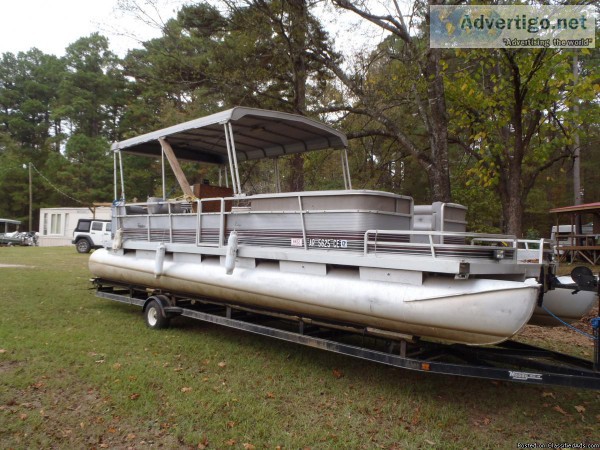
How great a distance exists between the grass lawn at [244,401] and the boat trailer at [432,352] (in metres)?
0.38

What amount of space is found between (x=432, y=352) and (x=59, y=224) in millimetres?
33445

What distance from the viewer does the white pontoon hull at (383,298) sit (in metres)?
3.78

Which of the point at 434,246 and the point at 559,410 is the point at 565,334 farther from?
the point at 434,246

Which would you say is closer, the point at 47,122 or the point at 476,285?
the point at 476,285

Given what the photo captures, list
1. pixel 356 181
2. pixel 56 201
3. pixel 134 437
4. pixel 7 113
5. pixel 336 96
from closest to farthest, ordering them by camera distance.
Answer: pixel 134 437
pixel 336 96
pixel 356 181
pixel 56 201
pixel 7 113

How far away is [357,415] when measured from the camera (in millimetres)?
4262

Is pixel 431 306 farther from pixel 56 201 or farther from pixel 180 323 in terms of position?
pixel 56 201

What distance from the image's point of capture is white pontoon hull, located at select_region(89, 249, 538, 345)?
3.78 metres

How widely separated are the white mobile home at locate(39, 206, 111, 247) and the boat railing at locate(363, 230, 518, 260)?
30.0 metres

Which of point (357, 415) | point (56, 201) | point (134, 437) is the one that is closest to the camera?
point (134, 437)

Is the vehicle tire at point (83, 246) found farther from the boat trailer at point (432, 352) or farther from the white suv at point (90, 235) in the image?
the boat trailer at point (432, 352)

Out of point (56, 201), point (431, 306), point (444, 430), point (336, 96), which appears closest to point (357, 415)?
point (444, 430)

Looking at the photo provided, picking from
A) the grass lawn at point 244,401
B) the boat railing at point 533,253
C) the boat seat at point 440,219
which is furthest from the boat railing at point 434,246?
the grass lawn at point 244,401

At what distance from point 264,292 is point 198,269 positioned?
143 centimetres
